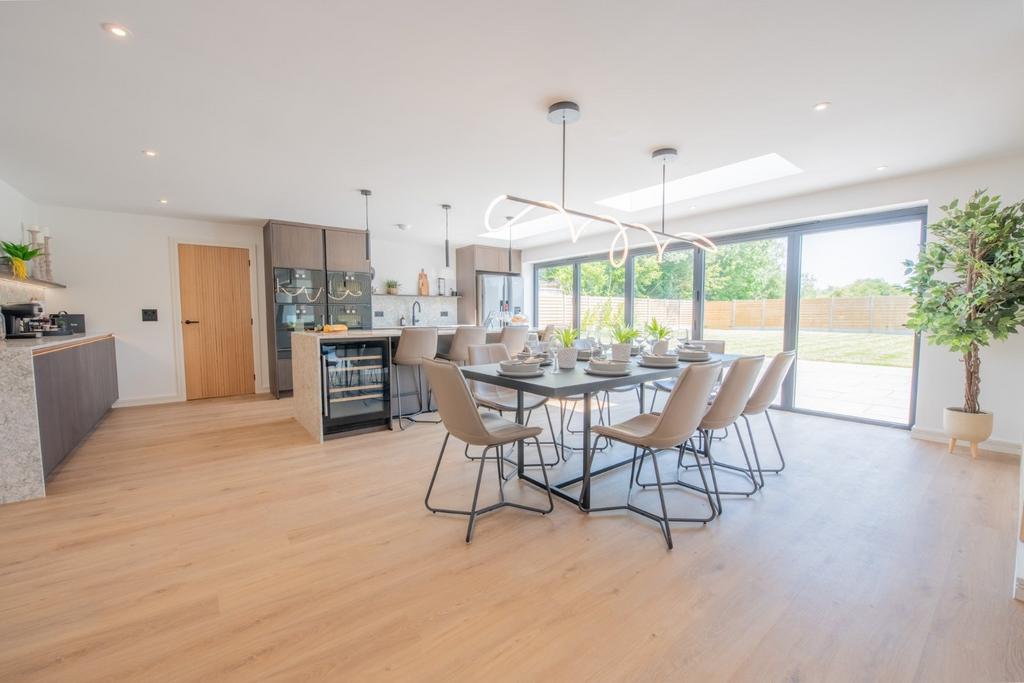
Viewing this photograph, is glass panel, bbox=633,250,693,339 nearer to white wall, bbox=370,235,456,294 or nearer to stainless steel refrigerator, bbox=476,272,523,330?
stainless steel refrigerator, bbox=476,272,523,330

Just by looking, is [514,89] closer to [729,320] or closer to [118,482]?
[118,482]

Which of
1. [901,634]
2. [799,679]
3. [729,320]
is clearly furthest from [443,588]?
[729,320]

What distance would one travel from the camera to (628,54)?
2014 mm

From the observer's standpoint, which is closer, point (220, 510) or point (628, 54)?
point (628, 54)

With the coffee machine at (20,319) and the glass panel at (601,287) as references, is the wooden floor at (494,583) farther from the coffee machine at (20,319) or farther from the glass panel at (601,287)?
the glass panel at (601,287)

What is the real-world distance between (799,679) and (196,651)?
1952 millimetres

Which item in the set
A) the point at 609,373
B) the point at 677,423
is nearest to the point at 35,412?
the point at 609,373

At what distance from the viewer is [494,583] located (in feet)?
5.77

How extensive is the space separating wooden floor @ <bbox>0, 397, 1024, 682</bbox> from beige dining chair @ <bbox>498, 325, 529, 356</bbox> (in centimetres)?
187

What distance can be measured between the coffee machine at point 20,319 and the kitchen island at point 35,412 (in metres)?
0.54

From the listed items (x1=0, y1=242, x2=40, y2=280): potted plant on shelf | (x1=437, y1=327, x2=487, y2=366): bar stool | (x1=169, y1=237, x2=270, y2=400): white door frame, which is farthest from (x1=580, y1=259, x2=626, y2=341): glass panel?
(x1=0, y1=242, x2=40, y2=280): potted plant on shelf

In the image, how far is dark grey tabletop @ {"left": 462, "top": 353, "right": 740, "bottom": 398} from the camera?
2039mm

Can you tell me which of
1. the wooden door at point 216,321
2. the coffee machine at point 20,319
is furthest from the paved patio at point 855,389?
the coffee machine at point 20,319

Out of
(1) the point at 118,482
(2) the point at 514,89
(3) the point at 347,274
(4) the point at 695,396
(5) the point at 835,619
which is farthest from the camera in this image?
(3) the point at 347,274
